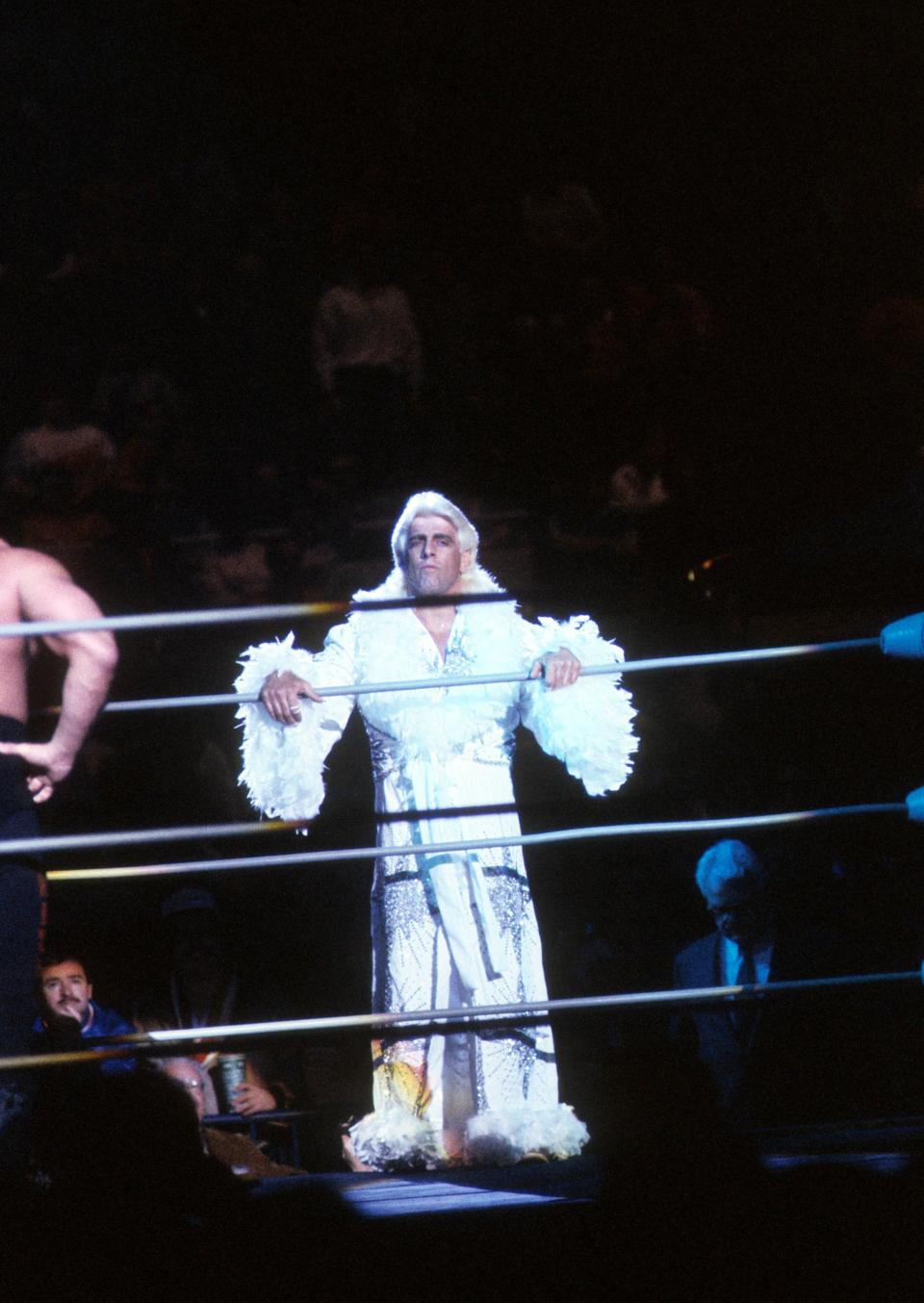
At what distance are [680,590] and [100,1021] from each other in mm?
1490

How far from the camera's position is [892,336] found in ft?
9.72

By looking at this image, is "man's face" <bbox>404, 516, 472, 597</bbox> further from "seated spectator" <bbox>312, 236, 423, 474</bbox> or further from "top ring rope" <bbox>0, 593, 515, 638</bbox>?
"seated spectator" <bbox>312, 236, 423, 474</bbox>

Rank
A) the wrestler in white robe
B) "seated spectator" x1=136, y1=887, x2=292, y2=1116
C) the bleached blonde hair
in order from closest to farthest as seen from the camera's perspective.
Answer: the wrestler in white robe < the bleached blonde hair < "seated spectator" x1=136, y1=887, x2=292, y2=1116

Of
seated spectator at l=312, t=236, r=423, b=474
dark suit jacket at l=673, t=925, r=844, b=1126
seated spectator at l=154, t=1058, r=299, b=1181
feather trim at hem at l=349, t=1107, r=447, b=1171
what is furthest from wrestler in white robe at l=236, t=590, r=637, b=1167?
seated spectator at l=312, t=236, r=423, b=474

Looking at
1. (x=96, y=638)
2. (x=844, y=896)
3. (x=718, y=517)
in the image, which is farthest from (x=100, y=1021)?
(x=718, y=517)

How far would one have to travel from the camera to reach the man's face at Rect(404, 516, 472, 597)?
197 cm

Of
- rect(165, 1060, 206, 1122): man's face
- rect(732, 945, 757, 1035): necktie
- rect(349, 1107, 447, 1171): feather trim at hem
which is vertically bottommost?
rect(349, 1107, 447, 1171): feather trim at hem

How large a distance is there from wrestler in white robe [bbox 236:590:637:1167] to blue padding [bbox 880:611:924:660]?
77cm

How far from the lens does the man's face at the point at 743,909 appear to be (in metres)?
2.00

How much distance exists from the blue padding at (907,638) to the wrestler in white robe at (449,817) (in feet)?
2.53

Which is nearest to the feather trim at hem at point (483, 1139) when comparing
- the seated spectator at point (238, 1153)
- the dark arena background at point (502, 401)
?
the seated spectator at point (238, 1153)

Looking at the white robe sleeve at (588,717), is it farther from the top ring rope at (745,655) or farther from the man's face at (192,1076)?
the man's face at (192,1076)

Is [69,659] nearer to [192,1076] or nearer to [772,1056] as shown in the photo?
[192,1076]

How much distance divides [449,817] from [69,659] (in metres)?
0.66
